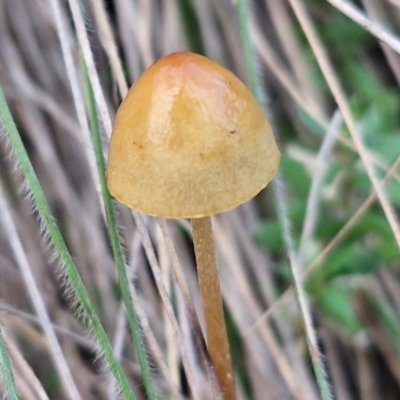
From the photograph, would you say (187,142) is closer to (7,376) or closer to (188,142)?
(188,142)

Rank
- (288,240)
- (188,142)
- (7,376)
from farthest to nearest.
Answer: (288,240) < (7,376) < (188,142)

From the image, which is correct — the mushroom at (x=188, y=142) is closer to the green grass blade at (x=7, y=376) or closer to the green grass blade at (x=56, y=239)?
the green grass blade at (x=56, y=239)

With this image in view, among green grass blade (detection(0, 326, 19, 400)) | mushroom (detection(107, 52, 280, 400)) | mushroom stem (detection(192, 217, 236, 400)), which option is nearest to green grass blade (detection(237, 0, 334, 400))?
mushroom stem (detection(192, 217, 236, 400))

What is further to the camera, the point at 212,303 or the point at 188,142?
the point at 212,303

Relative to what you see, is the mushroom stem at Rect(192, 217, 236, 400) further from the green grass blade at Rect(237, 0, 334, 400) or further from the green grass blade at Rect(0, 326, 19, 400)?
the green grass blade at Rect(0, 326, 19, 400)


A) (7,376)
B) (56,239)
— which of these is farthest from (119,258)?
(7,376)

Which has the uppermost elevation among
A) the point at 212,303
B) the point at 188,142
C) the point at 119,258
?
the point at 188,142

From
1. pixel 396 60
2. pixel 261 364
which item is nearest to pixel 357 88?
pixel 396 60
